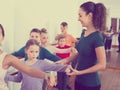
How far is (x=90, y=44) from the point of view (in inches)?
88.4

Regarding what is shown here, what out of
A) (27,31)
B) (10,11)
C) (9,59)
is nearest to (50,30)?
(27,31)

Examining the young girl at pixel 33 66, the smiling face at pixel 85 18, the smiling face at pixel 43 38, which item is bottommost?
the young girl at pixel 33 66

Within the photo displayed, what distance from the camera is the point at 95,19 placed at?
2.29 meters

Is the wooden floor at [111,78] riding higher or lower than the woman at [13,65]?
lower

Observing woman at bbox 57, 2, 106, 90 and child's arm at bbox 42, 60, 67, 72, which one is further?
child's arm at bbox 42, 60, 67, 72

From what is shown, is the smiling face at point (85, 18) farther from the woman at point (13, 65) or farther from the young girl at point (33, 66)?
the woman at point (13, 65)

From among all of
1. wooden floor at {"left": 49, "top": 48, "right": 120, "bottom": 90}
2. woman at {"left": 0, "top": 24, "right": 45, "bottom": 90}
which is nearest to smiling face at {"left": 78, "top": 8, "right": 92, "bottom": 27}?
woman at {"left": 0, "top": 24, "right": 45, "bottom": 90}

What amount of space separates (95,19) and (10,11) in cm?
154

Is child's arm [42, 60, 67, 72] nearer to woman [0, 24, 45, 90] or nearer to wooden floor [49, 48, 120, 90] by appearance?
woman [0, 24, 45, 90]

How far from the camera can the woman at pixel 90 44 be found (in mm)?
2240

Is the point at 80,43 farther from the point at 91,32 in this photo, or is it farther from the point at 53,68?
the point at 53,68

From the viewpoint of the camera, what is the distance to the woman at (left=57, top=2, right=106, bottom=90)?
2240 millimetres

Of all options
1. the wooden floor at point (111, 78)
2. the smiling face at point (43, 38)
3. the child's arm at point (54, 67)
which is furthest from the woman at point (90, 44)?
the wooden floor at point (111, 78)

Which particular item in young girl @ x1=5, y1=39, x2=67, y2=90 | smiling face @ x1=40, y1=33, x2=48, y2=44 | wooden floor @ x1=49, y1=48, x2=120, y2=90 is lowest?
wooden floor @ x1=49, y1=48, x2=120, y2=90
